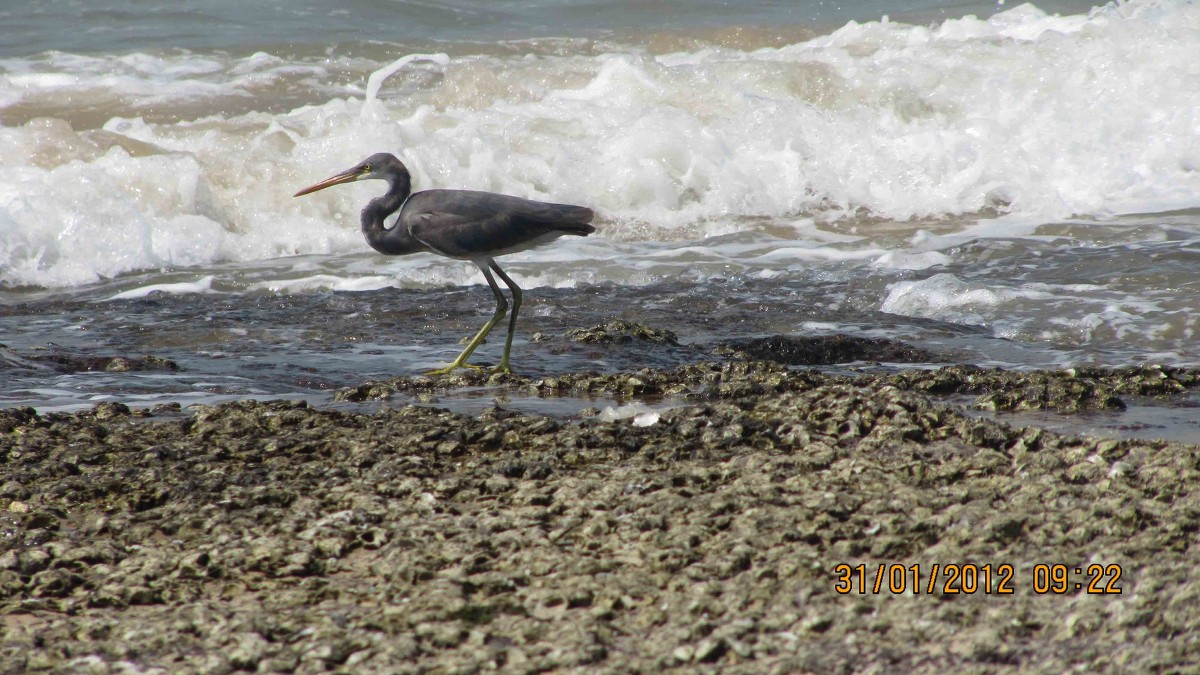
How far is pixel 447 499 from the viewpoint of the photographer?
3.39 meters

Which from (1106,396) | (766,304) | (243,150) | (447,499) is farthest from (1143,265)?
(243,150)

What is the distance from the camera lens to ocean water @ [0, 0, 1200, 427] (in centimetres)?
629

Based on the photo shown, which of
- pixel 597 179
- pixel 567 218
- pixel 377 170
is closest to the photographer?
pixel 567 218

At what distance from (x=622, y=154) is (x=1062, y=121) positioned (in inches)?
164

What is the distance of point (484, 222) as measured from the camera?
5.77 meters

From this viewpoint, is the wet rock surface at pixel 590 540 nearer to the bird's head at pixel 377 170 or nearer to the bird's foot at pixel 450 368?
the bird's foot at pixel 450 368

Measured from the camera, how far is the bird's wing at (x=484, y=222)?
5.78 m

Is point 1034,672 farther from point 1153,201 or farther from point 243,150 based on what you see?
point 243,150

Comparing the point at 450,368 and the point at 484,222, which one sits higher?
the point at 484,222

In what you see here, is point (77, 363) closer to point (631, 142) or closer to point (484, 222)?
point (484, 222)

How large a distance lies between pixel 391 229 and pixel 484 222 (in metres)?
0.60

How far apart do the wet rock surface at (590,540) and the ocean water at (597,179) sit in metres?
1.46
